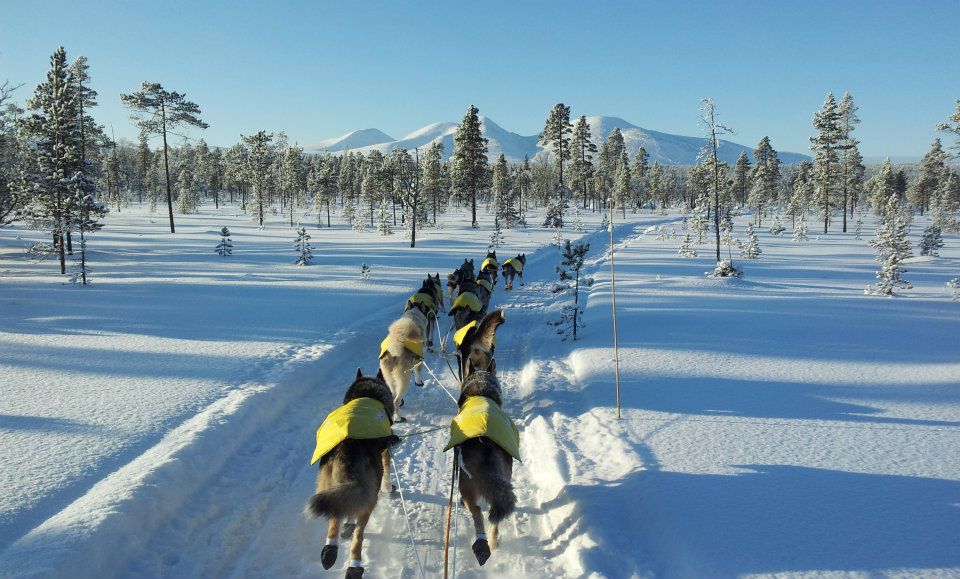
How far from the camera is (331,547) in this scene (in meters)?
3.91

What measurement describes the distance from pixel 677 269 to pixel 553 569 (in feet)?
67.0

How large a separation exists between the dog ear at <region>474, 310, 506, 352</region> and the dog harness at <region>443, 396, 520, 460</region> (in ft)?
8.04

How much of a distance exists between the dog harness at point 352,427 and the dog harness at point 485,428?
69 cm

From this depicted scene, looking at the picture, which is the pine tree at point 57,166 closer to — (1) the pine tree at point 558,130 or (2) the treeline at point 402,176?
(2) the treeline at point 402,176

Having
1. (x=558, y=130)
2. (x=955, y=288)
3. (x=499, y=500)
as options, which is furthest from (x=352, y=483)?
(x=558, y=130)

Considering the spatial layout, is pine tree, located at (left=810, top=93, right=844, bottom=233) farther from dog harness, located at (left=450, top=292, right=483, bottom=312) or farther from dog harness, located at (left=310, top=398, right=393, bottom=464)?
dog harness, located at (left=310, top=398, right=393, bottom=464)

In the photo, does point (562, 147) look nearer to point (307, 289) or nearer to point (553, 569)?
point (307, 289)

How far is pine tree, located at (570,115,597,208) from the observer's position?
206 feet

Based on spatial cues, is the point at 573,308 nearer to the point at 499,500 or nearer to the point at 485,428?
the point at 485,428

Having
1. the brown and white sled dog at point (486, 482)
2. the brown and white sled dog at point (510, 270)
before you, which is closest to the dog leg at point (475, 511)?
the brown and white sled dog at point (486, 482)

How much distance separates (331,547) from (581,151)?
6725cm

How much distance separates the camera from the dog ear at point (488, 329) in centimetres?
712

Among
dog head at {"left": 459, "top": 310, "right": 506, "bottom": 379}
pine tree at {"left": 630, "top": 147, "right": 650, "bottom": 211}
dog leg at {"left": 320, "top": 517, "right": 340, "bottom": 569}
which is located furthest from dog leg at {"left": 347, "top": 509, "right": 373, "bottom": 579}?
pine tree at {"left": 630, "top": 147, "right": 650, "bottom": 211}

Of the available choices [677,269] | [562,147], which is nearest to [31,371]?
[677,269]
